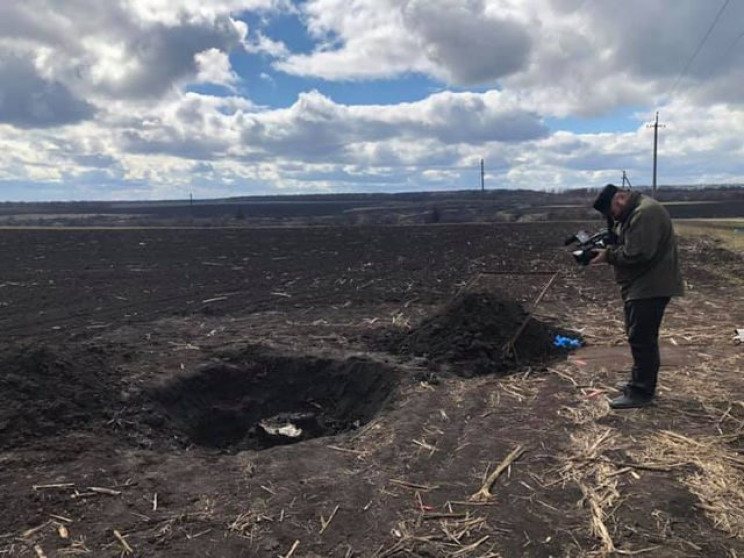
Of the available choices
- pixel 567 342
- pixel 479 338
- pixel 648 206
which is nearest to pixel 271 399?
pixel 479 338

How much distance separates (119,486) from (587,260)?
4866mm

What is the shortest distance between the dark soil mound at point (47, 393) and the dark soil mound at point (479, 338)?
163 inches

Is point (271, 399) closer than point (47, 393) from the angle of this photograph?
No

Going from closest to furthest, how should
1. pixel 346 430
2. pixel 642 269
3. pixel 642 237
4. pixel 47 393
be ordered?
pixel 642 237
pixel 642 269
pixel 47 393
pixel 346 430

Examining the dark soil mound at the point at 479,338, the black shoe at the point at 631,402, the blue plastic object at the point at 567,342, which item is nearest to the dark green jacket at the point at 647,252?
the black shoe at the point at 631,402

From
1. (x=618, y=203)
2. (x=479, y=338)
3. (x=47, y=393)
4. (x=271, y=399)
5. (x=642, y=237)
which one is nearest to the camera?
(x=642, y=237)

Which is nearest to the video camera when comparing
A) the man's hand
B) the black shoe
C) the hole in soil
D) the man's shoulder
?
the man's hand

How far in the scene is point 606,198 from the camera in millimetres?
6223

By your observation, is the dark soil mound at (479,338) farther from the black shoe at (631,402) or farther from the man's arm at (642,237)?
the man's arm at (642,237)

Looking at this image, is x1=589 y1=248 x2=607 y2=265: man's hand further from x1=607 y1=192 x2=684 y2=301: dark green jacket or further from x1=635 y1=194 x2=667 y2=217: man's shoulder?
x1=635 y1=194 x2=667 y2=217: man's shoulder

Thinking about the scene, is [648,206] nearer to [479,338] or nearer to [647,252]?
[647,252]

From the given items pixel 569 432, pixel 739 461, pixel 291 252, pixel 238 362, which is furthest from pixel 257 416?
pixel 291 252

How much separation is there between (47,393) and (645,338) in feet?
20.0

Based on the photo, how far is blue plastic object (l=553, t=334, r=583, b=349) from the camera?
906 centimetres
